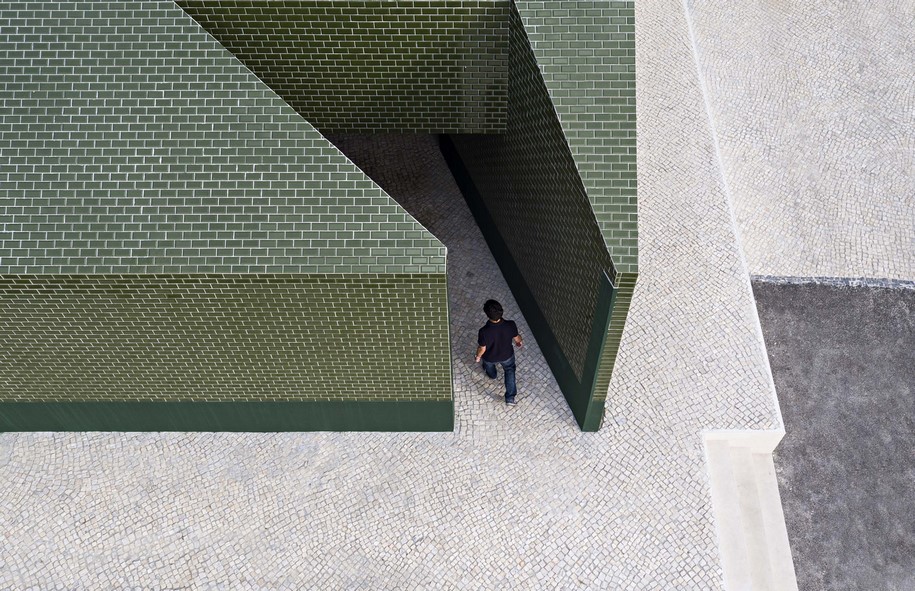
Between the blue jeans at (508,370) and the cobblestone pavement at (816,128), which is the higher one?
the cobblestone pavement at (816,128)

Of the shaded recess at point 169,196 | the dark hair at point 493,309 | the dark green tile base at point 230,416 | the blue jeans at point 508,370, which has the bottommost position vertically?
the dark green tile base at point 230,416

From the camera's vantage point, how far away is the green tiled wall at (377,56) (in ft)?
25.8

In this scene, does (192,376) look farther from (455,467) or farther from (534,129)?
(534,129)

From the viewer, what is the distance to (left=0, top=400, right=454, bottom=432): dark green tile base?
8.91m

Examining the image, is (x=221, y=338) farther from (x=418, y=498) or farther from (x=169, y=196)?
(x=418, y=498)

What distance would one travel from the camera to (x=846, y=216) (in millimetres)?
11617

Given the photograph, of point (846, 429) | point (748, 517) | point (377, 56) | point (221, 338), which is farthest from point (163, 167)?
point (846, 429)

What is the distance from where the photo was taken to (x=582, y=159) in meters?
7.40

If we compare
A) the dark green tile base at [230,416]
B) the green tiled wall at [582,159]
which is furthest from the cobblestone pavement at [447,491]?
the green tiled wall at [582,159]

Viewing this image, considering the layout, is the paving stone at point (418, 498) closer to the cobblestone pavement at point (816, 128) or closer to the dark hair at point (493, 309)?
the dark hair at point (493, 309)

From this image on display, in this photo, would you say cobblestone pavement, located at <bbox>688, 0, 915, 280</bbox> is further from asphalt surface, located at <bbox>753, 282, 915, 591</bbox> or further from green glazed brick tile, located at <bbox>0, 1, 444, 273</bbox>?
green glazed brick tile, located at <bbox>0, 1, 444, 273</bbox>

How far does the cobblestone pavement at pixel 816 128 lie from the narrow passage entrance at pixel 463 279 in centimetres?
Result: 365

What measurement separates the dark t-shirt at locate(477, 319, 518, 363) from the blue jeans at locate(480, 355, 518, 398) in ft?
0.23

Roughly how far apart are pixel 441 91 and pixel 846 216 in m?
6.55
